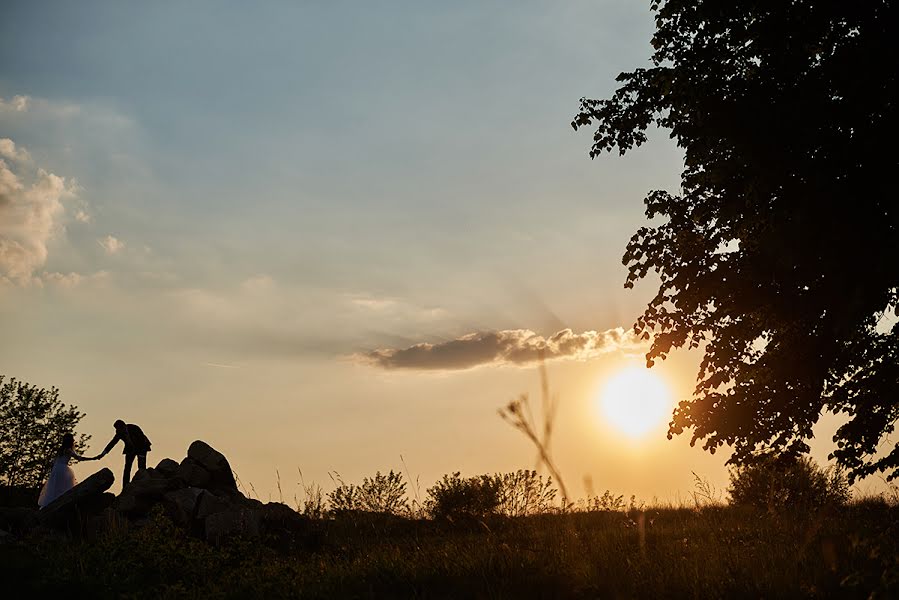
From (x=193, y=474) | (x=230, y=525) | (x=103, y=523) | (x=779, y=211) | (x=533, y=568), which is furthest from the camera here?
(x=193, y=474)

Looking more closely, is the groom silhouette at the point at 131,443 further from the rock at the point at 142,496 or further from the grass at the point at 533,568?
the grass at the point at 533,568

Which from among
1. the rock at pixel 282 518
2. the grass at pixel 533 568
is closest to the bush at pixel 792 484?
the grass at pixel 533 568

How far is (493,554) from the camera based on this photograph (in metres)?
9.40

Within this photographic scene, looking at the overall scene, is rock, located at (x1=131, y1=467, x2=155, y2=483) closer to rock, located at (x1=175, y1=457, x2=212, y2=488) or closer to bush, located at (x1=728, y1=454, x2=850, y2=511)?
rock, located at (x1=175, y1=457, x2=212, y2=488)

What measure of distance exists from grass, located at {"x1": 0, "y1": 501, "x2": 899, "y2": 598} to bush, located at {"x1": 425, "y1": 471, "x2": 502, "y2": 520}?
6.10 m

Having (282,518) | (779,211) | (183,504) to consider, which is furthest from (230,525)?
(779,211)

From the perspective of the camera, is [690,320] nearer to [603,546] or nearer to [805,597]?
[603,546]

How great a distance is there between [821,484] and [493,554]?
15.6 metres

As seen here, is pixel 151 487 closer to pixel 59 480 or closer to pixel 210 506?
pixel 210 506

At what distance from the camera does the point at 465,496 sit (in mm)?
20328

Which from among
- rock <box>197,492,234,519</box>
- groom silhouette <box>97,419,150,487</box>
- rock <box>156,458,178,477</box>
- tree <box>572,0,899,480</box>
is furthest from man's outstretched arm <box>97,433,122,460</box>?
tree <box>572,0,899,480</box>

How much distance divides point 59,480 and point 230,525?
28.4ft

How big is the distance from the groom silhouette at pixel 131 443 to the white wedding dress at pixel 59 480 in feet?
5.37

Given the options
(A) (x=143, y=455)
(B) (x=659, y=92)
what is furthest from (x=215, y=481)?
(B) (x=659, y=92)
